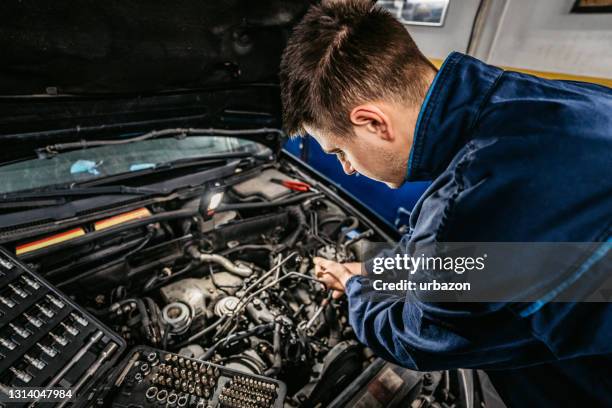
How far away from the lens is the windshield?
4.00ft

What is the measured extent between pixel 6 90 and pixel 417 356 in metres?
1.49

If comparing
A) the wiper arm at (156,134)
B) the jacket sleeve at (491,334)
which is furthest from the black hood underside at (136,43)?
the jacket sleeve at (491,334)

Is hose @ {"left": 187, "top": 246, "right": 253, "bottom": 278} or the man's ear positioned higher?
the man's ear

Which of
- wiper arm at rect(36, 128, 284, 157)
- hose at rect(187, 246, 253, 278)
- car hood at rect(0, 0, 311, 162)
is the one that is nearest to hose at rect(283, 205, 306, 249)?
hose at rect(187, 246, 253, 278)

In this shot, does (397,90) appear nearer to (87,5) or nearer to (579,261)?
(579,261)

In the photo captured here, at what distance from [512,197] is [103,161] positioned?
157 centimetres

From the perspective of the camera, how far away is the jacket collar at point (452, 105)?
0.68 meters

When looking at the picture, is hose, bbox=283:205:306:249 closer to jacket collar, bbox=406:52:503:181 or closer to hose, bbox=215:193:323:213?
hose, bbox=215:193:323:213

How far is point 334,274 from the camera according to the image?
1.21 meters

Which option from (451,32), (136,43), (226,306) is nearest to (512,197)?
(226,306)

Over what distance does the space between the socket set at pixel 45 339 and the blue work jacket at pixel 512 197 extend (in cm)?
81

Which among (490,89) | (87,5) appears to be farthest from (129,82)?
(490,89)

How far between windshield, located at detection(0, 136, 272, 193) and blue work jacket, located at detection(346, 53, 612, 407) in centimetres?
127

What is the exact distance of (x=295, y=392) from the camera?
112 cm
